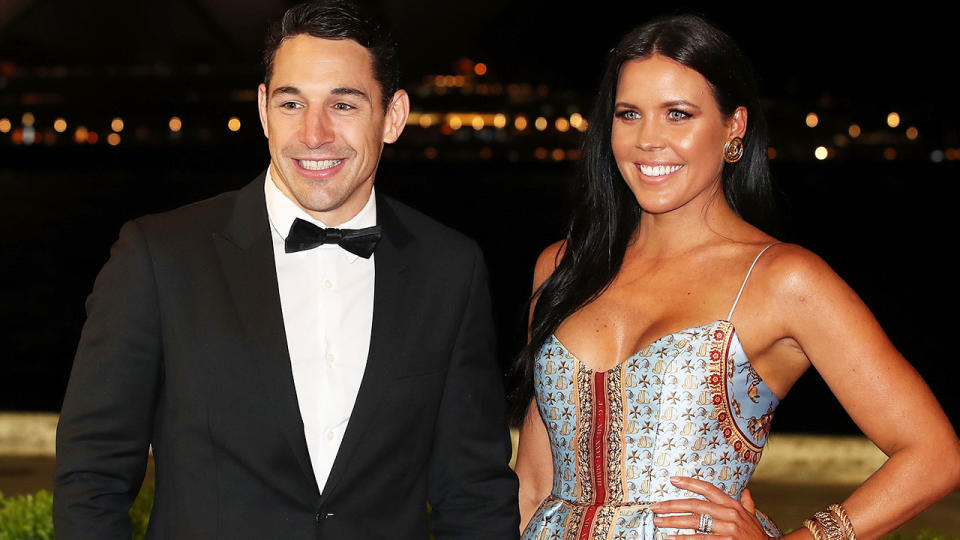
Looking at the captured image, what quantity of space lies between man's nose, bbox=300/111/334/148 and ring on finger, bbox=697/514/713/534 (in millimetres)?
1181

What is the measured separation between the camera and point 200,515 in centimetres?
233

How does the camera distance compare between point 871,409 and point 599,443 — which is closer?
point 871,409

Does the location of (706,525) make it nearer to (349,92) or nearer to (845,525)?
(845,525)

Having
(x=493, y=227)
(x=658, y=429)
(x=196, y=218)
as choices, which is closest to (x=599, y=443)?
(x=658, y=429)

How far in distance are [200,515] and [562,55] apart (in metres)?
80.4

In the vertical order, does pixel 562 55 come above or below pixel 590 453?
above

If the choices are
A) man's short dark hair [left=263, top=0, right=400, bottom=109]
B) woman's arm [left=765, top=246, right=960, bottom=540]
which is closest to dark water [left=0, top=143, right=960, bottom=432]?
woman's arm [left=765, top=246, right=960, bottom=540]

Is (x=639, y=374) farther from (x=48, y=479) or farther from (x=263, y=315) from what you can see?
(x=48, y=479)

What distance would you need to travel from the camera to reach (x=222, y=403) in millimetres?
2326

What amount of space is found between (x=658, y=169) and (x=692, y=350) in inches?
17.3

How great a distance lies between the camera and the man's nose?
2.40 m

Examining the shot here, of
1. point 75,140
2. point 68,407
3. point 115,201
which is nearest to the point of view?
point 68,407

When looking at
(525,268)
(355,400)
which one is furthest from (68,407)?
(525,268)

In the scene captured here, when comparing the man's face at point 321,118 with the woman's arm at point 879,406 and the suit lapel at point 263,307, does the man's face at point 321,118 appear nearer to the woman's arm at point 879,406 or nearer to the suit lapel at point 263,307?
the suit lapel at point 263,307
